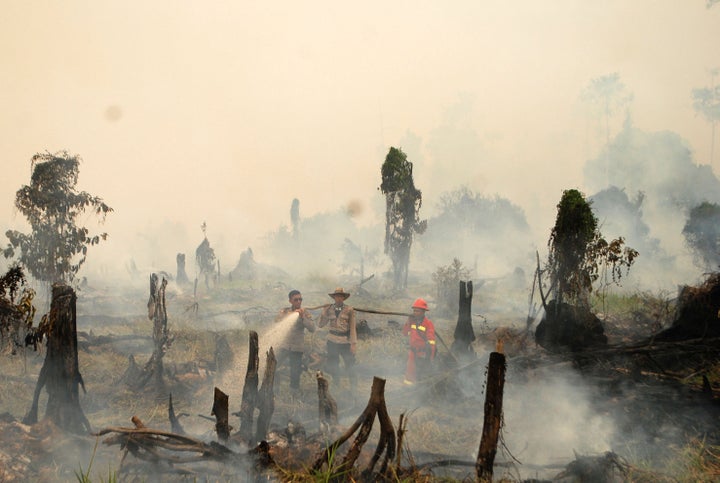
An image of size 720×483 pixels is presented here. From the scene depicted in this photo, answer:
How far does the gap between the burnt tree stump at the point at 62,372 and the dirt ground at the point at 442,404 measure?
0.29 metres

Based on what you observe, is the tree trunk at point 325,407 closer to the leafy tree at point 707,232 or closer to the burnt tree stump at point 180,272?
the leafy tree at point 707,232

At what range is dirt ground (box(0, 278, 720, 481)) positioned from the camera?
221 inches

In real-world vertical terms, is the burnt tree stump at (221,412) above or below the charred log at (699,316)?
below

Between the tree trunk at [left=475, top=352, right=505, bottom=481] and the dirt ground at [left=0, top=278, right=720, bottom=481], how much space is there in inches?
10.6

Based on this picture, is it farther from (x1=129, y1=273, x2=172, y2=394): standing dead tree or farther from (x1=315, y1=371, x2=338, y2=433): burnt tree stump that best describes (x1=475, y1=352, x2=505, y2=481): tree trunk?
(x1=129, y1=273, x2=172, y2=394): standing dead tree

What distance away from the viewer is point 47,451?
18.8 feet

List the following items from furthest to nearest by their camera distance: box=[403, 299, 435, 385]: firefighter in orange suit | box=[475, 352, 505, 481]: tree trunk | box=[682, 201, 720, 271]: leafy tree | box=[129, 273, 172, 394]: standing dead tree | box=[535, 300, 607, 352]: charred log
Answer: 1. box=[682, 201, 720, 271]: leafy tree
2. box=[403, 299, 435, 385]: firefighter in orange suit
3. box=[129, 273, 172, 394]: standing dead tree
4. box=[535, 300, 607, 352]: charred log
5. box=[475, 352, 505, 481]: tree trunk

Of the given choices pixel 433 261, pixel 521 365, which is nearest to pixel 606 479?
pixel 521 365

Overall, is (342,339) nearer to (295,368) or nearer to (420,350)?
(295,368)

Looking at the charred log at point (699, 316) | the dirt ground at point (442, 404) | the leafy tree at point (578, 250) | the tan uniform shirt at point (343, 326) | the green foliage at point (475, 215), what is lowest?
the dirt ground at point (442, 404)

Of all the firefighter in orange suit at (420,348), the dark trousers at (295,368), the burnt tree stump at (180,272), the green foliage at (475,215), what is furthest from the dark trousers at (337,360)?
the green foliage at (475,215)

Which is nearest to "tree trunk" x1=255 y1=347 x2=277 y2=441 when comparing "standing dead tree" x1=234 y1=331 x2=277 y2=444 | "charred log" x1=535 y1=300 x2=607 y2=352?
"standing dead tree" x1=234 y1=331 x2=277 y2=444

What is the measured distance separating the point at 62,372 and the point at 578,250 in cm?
1073

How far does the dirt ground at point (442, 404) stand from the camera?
5621mm
